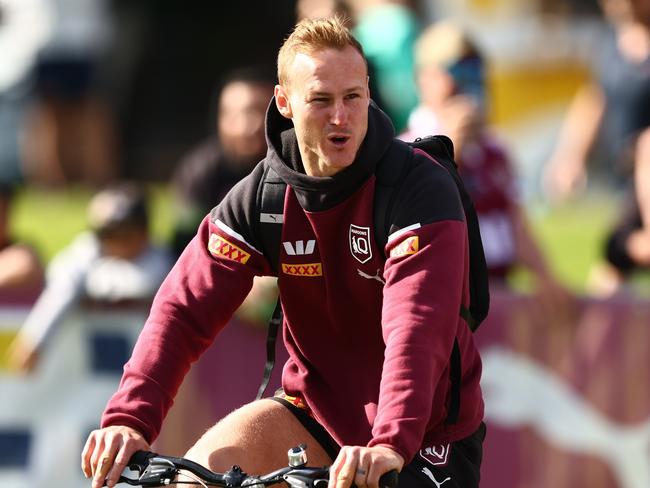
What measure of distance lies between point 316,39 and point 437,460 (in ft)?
4.61

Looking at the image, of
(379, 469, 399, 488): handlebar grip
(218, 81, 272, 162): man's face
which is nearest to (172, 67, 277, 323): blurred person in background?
(218, 81, 272, 162): man's face

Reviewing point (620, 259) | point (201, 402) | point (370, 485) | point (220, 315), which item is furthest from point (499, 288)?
point (370, 485)

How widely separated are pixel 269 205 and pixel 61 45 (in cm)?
1910

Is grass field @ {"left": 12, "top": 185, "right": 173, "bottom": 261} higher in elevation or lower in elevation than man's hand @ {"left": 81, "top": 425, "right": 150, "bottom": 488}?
lower

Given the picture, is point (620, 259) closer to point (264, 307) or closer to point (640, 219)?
point (640, 219)

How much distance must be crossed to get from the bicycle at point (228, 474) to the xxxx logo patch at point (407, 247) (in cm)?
66

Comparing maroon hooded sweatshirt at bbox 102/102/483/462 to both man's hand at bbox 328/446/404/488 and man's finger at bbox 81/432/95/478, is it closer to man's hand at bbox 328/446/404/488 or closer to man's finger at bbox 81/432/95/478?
man's finger at bbox 81/432/95/478

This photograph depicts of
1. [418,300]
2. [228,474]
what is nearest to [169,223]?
[418,300]

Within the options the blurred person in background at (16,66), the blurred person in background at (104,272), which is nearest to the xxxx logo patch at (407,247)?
the blurred person in background at (104,272)

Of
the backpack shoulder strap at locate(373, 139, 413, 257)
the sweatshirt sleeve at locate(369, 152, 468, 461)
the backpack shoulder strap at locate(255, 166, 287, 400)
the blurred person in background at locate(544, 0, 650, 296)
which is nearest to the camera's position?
the sweatshirt sleeve at locate(369, 152, 468, 461)

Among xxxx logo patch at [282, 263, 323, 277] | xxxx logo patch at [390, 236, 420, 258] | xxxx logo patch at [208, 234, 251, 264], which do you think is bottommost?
xxxx logo patch at [282, 263, 323, 277]

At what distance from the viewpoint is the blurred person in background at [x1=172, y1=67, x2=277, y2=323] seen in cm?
844

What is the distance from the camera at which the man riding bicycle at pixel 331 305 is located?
4508 mm

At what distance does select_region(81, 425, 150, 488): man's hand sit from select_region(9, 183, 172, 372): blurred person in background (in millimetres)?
3808
